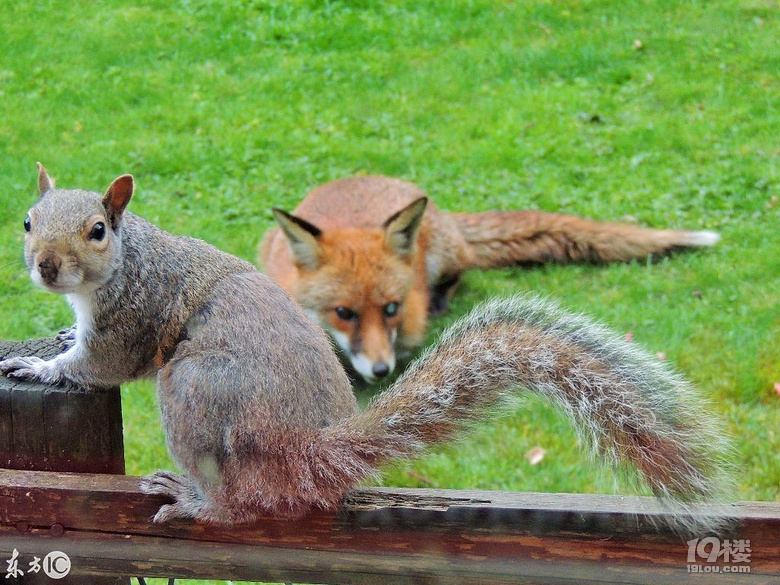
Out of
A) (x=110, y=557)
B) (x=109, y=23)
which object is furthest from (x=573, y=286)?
(x=109, y=23)

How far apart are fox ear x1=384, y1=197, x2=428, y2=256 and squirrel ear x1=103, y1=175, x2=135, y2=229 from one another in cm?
233

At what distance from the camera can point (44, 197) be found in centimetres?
253

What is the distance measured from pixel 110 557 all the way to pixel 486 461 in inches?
90.5

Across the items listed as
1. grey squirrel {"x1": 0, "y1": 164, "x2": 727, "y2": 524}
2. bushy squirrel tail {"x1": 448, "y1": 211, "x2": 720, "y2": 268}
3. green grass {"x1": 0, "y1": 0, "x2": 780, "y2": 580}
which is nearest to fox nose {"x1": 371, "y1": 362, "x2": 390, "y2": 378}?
green grass {"x1": 0, "y1": 0, "x2": 780, "y2": 580}

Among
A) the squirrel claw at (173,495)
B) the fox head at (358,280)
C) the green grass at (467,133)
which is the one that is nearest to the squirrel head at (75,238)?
the squirrel claw at (173,495)

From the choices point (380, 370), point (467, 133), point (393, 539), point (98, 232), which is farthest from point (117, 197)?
point (467, 133)

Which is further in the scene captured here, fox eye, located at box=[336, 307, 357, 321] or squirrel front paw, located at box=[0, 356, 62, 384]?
fox eye, located at box=[336, 307, 357, 321]

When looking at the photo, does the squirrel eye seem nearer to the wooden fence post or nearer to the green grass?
the wooden fence post

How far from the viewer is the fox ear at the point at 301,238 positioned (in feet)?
15.0

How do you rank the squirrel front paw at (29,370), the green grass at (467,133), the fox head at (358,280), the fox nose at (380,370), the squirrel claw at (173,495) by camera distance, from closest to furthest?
the squirrel claw at (173,495)
the squirrel front paw at (29,370)
the fox nose at (380,370)
the fox head at (358,280)
the green grass at (467,133)

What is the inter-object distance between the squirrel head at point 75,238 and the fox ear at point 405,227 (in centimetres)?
233

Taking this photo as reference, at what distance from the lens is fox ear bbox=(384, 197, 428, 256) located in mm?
4771

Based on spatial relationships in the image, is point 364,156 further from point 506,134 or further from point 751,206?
point 751,206

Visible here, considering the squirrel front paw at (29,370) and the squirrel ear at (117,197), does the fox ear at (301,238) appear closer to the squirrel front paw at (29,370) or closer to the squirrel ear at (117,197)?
the squirrel ear at (117,197)
